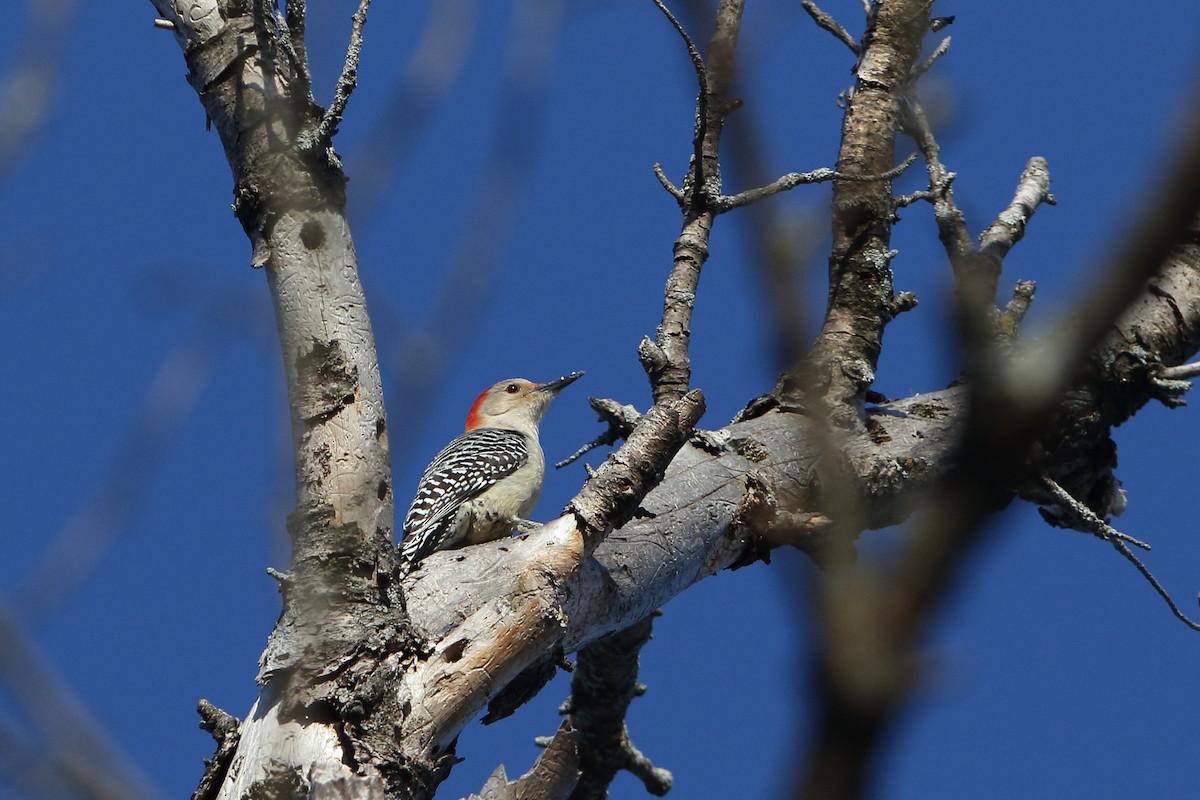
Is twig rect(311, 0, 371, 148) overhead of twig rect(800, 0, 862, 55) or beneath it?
beneath

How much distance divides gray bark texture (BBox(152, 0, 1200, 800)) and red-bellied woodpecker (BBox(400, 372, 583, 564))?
46.1 inches

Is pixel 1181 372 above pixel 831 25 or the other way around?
the other way around

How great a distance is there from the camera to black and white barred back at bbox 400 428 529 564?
6.77 meters

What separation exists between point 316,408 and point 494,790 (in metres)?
2.32

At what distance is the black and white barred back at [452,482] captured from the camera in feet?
22.2

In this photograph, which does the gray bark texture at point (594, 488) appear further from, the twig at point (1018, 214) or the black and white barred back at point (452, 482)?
the black and white barred back at point (452, 482)

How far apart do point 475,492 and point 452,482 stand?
169mm

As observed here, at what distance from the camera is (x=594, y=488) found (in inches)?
164

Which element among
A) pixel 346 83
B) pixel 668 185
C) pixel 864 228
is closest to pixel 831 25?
pixel 864 228

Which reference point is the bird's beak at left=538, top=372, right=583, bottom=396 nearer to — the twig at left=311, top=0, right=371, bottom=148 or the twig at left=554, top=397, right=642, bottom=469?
the twig at left=554, top=397, right=642, bottom=469

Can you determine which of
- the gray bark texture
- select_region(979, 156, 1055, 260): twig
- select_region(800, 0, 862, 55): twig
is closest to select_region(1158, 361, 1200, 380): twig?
the gray bark texture

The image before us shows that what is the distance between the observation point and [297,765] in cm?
350

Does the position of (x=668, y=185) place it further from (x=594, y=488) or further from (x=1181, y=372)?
(x=1181, y=372)

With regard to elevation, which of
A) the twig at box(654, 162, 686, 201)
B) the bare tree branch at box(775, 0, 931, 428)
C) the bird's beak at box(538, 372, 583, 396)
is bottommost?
the twig at box(654, 162, 686, 201)
